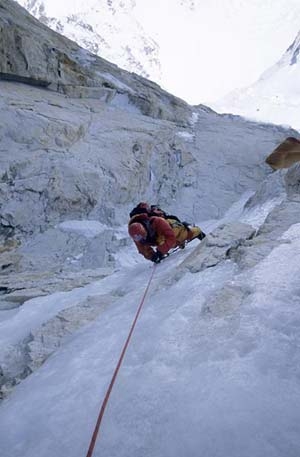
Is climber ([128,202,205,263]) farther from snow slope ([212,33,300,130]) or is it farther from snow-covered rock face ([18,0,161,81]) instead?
snow-covered rock face ([18,0,161,81])

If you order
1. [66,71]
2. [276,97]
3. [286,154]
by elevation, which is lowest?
[286,154]

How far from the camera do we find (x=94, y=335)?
414 centimetres

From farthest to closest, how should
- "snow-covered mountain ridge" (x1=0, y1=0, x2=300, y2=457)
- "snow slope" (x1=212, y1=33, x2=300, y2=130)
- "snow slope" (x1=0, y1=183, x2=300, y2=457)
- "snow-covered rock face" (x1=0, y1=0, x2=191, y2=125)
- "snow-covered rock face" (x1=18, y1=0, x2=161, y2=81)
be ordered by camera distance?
"snow-covered rock face" (x1=18, y1=0, x2=161, y2=81), "snow slope" (x1=212, y1=33, x2=300, y2=130), "snow-covered rock face" (x1=0, y1=0, x2=191, y2=125), "snow-covered mountain ridge" (x1=0, y1=0, x2=300, y2=457), "snow slope" (x1=0, y1=183, x2=300, y2=457)

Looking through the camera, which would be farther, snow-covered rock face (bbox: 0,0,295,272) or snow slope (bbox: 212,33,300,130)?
snow slope (bbox: 212,33,300,130)

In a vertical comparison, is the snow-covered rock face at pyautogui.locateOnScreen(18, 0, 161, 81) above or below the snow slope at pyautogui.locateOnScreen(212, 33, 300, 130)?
above

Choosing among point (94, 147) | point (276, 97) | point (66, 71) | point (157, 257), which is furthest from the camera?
point (276, 97)

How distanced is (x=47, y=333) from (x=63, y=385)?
4.93ft

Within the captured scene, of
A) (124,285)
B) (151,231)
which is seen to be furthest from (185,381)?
(151,231)

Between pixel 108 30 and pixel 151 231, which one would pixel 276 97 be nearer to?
pixel 151 231

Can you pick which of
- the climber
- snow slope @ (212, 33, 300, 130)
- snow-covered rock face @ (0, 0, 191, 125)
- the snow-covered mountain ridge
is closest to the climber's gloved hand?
the climber

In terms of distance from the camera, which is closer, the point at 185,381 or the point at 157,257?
the point at 185,381

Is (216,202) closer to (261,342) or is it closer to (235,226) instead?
(235,226)

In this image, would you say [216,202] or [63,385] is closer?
[63,385]

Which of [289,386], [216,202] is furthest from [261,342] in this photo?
[216,202]
